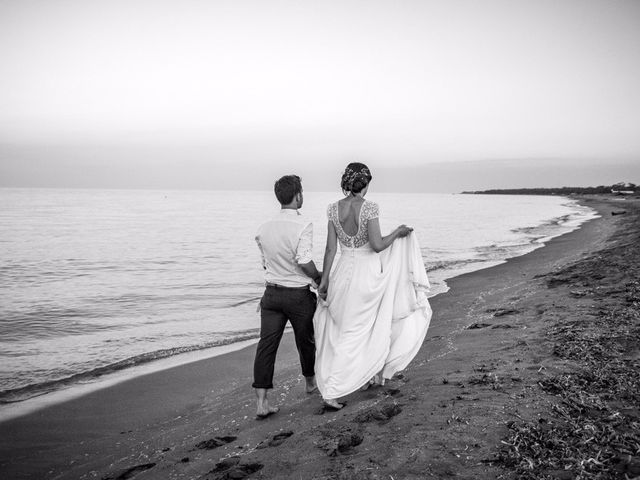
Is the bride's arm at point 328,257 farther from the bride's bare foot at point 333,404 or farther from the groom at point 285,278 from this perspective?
the bride's bare foot at point 333,404

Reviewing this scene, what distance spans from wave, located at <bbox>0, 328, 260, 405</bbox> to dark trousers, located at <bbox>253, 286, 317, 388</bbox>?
3788mm

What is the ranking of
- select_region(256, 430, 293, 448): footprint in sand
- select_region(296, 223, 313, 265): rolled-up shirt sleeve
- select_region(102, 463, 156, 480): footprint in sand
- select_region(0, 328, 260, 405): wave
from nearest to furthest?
select_region(102, 463, 156, 480): footprint in sand
select_region(256, 430, 293, 448): footprint in sand
select_region(296, 223, 313, 265): rolled-up shirt sleeve
select_region(0, 328, 260, 405): wave

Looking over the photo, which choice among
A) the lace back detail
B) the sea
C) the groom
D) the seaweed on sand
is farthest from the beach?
the lace back detail

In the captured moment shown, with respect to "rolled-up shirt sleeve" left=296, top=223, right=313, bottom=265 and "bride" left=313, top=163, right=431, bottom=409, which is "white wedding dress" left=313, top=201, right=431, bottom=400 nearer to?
"bride" left=313, top=163, right=431, bottom=409

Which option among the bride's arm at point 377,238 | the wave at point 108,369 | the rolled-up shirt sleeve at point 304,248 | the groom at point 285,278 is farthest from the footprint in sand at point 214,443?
the wave at point 108,369

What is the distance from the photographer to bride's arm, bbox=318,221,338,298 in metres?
4.88

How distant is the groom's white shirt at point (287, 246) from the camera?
15.5 feet

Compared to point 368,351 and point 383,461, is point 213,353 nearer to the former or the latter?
point 368,351

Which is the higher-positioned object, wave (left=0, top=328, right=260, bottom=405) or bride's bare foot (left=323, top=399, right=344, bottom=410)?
bride's bare foot (left=323, top=399, right=344, bottom=410)

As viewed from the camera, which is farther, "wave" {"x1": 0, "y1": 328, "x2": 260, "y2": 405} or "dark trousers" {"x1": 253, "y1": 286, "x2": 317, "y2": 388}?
"wave" {"x1": 0, "y1": 328, "x2": 260, "y2": 405}

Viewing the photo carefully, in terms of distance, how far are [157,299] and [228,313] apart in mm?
2864

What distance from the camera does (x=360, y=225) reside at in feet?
15.9

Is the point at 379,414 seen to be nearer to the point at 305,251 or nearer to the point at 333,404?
the point at 333,404

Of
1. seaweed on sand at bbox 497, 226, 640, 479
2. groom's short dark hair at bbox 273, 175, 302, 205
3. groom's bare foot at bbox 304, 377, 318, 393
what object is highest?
groom's short dark hair at bbox 273, 175, 302, 205
